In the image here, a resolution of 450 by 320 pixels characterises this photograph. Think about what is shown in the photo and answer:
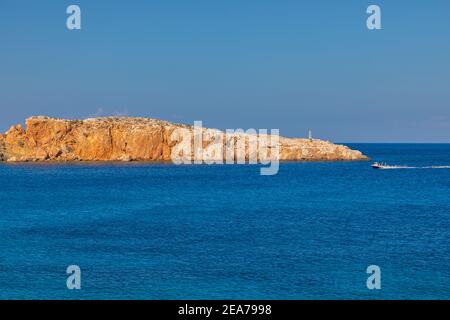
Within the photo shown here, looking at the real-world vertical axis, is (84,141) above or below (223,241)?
above

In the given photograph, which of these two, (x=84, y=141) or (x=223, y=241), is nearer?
(x=223, y=241)

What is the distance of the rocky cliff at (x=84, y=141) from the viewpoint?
461ft

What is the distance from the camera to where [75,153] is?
143 meters

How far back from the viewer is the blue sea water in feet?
100

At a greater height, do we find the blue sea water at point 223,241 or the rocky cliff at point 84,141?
the rocky cliff at point 84,141

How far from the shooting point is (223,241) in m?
42.7

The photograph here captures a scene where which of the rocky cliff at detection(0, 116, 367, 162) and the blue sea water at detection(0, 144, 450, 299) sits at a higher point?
the rocky cliff at detection(0, 116, 367, 162)

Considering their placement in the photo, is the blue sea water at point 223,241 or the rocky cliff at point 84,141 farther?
the rocky cliff at point 84,141

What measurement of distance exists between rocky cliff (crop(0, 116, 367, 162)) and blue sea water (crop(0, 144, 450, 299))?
185 feet

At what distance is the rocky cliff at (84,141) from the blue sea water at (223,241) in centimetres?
5626

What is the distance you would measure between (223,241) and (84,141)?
107m

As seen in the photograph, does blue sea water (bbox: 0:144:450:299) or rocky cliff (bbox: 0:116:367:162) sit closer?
blue sea water (bbox: 0:144:450:299)
